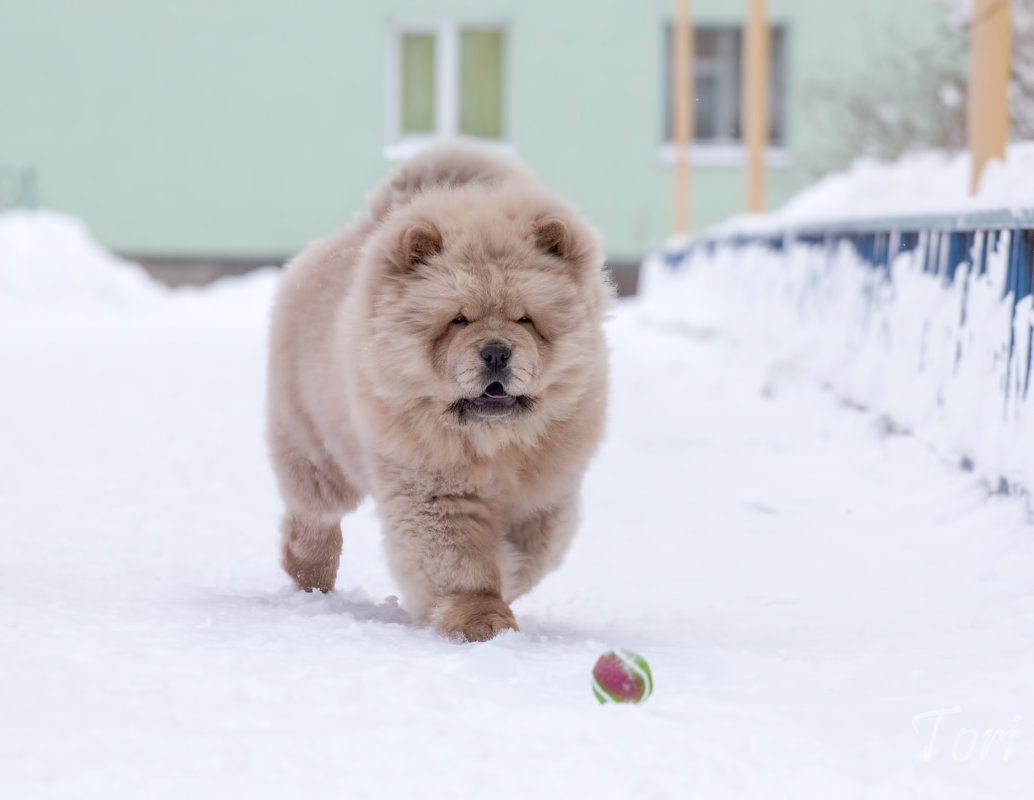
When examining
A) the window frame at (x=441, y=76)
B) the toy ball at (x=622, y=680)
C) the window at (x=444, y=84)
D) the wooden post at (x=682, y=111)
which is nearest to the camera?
the toy ball at (x=622, y=680)

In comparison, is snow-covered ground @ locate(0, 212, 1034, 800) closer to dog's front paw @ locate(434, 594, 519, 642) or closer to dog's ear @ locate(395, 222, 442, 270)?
dog's front paw @ locate(434, 594, 519, 642)

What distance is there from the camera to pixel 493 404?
3.16 meters

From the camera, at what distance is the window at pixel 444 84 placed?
1747 centimetres

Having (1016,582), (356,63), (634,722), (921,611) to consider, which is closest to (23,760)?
(634,722)

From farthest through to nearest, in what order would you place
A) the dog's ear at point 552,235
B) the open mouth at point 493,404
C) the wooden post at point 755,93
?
the wooden post at point 755,93 → the dog's ear at point 552,235 → the open mouth at point 493,404

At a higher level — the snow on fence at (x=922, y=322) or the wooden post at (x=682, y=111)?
the wooden post at (x=682, y=111)

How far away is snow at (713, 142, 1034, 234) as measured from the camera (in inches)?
207


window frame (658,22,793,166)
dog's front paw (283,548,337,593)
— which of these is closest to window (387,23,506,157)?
window frame (658,22,793,166)

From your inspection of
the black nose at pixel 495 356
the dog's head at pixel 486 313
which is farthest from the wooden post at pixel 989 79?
the black nose at pixel 495 356

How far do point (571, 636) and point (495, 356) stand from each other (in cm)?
75

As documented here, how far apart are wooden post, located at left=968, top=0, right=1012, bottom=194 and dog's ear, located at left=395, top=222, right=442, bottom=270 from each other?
12.1 ft

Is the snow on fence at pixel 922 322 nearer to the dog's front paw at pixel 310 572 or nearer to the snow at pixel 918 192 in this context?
the snow at pixel 918 192

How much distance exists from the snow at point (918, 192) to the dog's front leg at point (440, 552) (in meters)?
2.19

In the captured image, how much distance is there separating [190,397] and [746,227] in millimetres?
4829
